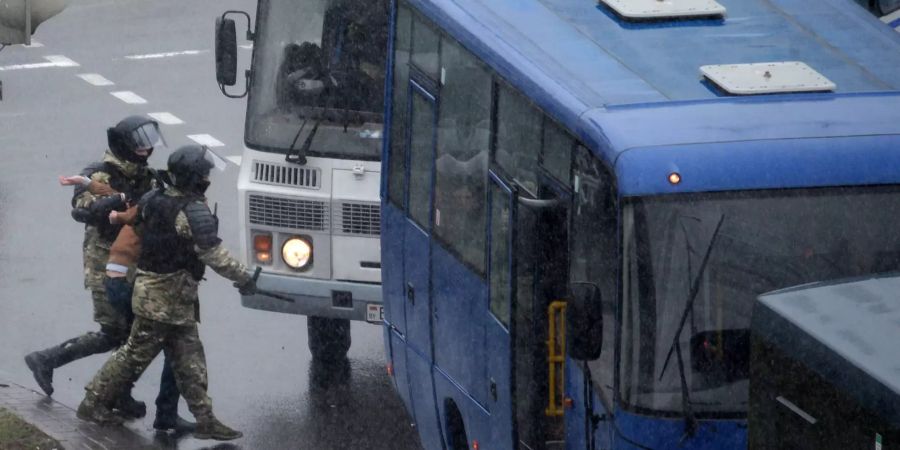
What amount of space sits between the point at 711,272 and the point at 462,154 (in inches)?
107

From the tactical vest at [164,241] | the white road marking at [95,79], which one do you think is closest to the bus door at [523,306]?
the tactical vest at [164,241]

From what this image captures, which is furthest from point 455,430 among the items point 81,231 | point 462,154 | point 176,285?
point 81,231

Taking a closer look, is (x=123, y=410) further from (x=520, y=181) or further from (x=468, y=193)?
(x=520, y=181)

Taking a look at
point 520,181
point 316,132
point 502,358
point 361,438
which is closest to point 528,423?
point 502,358

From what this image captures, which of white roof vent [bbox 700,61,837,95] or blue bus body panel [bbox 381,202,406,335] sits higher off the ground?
white roof vent [bbox 700,61,837,95]

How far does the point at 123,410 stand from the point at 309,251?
1748 millimetres

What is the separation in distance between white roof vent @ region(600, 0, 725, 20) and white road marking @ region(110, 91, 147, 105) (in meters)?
14.9

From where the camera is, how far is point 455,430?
10.4 meters

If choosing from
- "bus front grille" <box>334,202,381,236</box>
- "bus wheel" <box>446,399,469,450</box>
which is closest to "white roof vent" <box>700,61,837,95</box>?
"bus wheel" <box>446,399,469,450</box>

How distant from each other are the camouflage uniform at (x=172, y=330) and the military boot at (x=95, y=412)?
0.07 feet

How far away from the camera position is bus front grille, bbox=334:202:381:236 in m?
12.8

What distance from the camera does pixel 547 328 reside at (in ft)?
27.9

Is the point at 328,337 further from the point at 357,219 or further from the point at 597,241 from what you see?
the point at 597,241

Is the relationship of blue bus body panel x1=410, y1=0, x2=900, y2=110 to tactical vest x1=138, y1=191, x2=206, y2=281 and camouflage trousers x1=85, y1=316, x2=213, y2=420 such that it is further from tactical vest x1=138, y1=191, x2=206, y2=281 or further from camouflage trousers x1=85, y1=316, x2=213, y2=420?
camouflage trousers x1=85, y1=316, x2=213, y2=420
